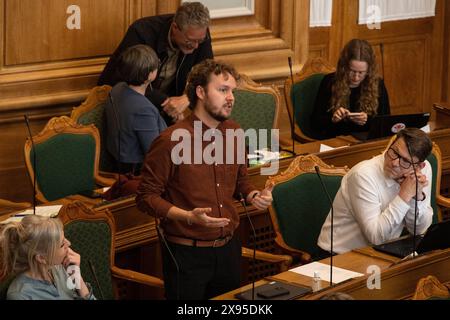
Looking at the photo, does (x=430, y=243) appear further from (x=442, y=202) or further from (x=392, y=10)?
(x=392, y=10)

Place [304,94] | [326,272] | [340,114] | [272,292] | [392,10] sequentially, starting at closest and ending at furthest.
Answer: [272,292]
[326,272]
[340,114]
[304,94]
[392,10]

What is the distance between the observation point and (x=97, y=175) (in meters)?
5.93

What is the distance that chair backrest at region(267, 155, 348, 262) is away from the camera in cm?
532

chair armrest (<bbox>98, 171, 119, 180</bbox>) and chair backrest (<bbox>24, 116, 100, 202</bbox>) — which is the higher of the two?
chair backrest (<bbox>24, 116, 100, 202</bbox>)

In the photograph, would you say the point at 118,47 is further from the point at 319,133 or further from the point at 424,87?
the point at 424,87

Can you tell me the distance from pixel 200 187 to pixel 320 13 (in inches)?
165

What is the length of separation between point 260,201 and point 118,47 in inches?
84.6

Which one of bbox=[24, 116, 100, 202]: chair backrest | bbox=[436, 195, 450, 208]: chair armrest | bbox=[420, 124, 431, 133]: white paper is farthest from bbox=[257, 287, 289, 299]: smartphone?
bbox=[420, 124, 431, 133]: white paper

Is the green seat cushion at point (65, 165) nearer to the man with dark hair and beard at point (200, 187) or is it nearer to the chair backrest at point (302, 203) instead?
the chair backrest at point (302, 203)

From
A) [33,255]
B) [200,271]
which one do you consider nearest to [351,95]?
[200,271]

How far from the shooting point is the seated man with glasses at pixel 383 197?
4.95 m

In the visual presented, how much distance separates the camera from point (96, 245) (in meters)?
4.70

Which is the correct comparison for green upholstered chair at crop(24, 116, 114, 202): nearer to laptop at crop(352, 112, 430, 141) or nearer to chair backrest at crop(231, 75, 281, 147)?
chair backrest at crop(231, 75, 281, 147)

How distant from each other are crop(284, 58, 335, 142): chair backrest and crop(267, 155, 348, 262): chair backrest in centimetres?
153
